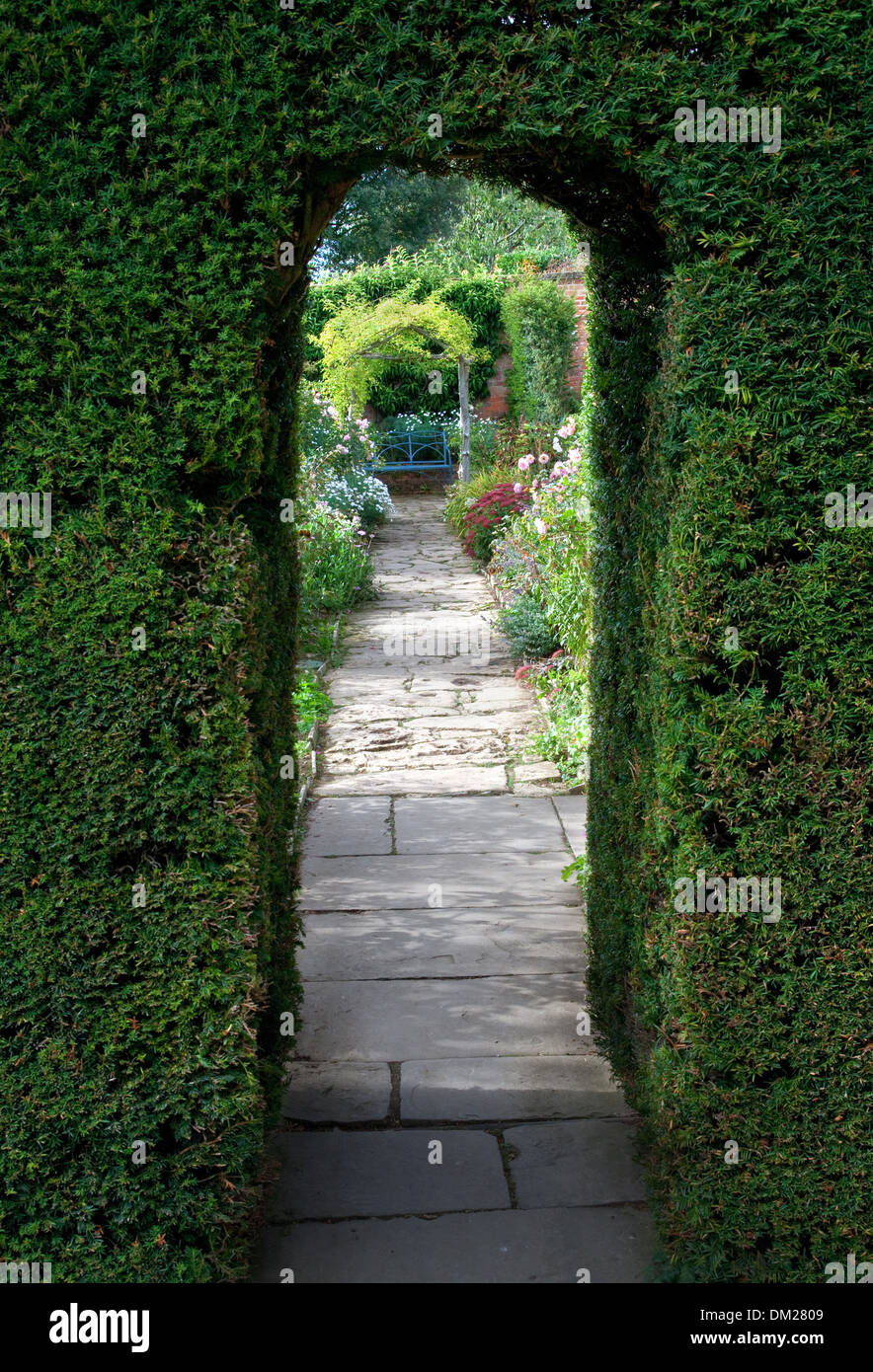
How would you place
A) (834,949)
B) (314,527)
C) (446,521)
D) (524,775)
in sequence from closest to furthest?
(834,949)
(524,775)
(314,527)
(446,521)

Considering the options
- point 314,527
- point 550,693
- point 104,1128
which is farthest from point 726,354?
point 314,527

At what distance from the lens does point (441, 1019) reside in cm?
395

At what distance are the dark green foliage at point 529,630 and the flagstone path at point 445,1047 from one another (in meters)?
1.64

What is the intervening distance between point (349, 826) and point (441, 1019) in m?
2.00

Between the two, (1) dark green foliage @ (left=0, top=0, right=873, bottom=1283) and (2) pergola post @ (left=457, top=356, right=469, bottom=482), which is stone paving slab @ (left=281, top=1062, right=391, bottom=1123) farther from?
(2) pergola post @ (left=457, top=356, right=469, bottom=482)

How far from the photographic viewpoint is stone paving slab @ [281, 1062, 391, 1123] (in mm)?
3443

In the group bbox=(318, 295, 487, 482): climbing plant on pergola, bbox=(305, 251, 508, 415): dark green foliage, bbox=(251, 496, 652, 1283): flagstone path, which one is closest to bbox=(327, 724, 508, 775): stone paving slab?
bbox=(251, 496, 652, 1283): flagstone path

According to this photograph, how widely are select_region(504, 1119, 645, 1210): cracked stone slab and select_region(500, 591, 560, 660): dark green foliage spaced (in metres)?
5.53

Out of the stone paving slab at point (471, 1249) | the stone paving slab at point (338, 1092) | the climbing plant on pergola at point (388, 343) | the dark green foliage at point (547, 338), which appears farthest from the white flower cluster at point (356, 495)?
the stone paving slab at point (471, 1249)

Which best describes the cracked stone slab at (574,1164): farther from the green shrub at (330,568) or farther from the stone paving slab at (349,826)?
the green shrub at (330,568)

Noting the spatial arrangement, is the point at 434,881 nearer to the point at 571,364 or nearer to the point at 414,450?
the point at 571,364

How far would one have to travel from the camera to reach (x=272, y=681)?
128 inches

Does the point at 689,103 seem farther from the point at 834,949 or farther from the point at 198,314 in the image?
the point at 834,949
